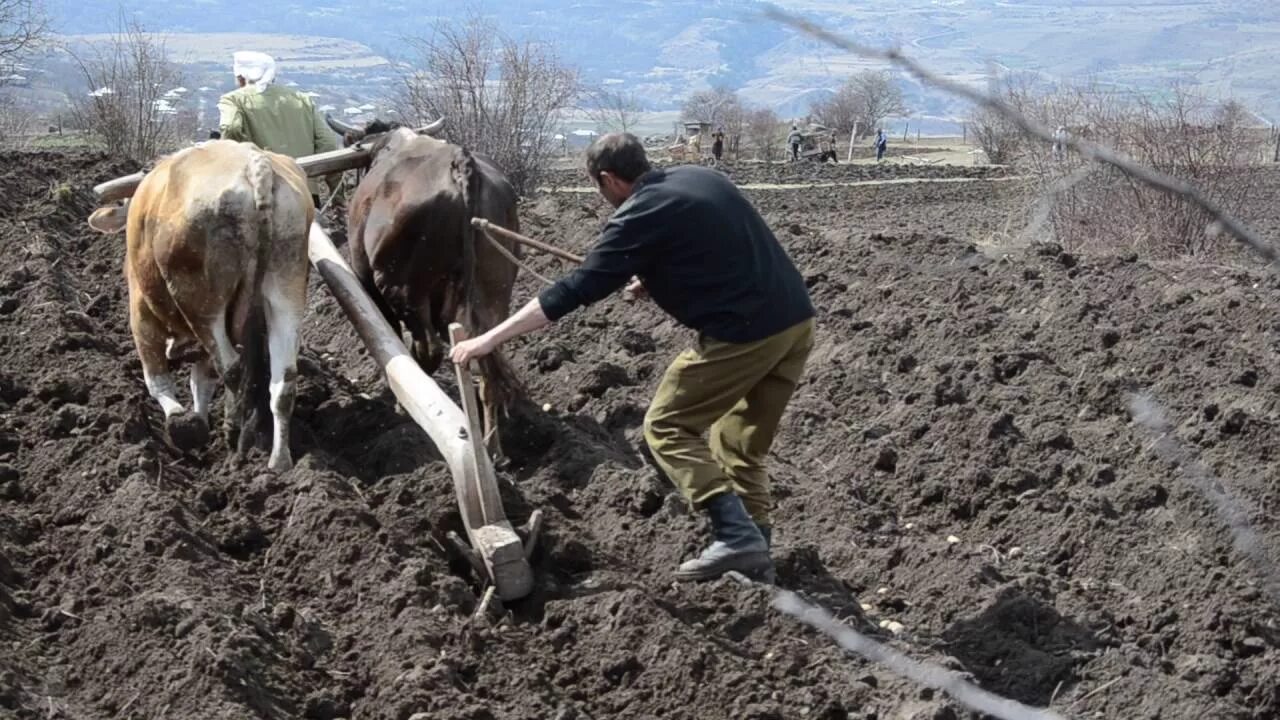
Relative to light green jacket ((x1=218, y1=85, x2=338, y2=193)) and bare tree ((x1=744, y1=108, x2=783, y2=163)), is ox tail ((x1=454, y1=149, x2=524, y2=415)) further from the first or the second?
bare tree ((x1=744, y1=108, x2=783, y2=163))

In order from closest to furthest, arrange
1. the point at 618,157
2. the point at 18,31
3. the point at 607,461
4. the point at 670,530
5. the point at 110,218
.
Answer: the point at 618,157 < the point at 670,530 < the point at 607,461 < the point at 110,218 < the point at 18,31

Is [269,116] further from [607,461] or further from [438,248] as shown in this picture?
[607,461]

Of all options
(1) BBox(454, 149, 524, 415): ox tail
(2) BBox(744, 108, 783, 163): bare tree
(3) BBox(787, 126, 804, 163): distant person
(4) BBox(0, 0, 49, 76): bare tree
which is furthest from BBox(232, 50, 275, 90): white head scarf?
(2) BBox(744, 108, 783, 163): bare tree

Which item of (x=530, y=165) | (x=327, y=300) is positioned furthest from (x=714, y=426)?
(x=530, y=165)

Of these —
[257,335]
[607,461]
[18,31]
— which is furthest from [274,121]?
[18,31]

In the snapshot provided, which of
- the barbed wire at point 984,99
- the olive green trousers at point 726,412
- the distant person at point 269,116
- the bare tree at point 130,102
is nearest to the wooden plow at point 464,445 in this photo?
the olive green trousers at point 726,412

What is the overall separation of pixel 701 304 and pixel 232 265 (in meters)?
2.68

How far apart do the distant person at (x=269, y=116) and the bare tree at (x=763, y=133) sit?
4223 centimetres

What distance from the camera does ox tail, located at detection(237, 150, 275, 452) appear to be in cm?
776

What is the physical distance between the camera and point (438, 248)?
870cm

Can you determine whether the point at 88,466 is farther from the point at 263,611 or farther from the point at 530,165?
the point at 530,165

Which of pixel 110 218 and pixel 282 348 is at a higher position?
pixel 110 218

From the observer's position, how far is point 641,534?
23.8 feet

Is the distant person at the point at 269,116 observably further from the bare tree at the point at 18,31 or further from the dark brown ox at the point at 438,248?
the bare tree at the point at 18,31
